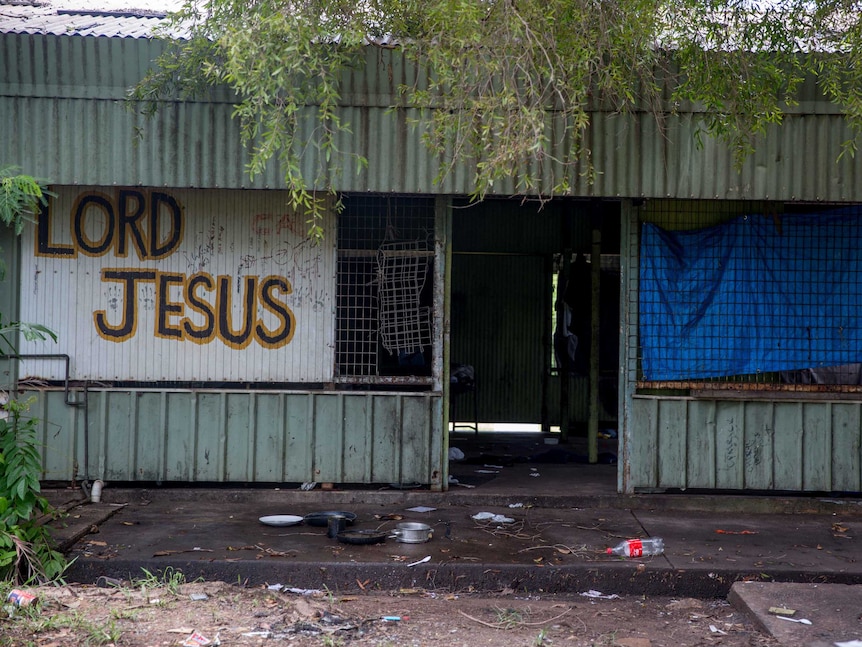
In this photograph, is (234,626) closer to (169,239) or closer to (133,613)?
(133,613)

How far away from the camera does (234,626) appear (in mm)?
5145

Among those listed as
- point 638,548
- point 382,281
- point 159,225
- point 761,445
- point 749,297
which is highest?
point 159,225

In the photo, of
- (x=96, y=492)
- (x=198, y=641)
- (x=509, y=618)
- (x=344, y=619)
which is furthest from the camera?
(x=96, y=492)

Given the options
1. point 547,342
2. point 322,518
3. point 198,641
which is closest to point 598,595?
point 322,518

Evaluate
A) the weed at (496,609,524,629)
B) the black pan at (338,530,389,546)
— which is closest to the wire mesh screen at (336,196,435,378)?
the black pan at (338,530,389,546)

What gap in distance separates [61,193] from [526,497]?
5.23 m

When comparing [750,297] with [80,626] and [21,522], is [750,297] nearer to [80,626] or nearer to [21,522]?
[80,626]

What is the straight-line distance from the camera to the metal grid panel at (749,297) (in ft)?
26.7

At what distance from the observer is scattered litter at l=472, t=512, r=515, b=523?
7.49 metres

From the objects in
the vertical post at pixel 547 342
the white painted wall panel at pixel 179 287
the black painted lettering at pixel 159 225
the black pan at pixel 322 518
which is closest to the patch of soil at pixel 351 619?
the black pan at pixel 322 518

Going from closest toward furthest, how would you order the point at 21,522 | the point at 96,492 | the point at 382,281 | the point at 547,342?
the point at 21,522, the point at 96,492, the point at 382,281, the point at 547,342

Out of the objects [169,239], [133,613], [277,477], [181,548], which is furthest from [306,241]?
[133,613]

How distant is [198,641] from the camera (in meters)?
4.86

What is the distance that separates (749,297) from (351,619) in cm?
497
